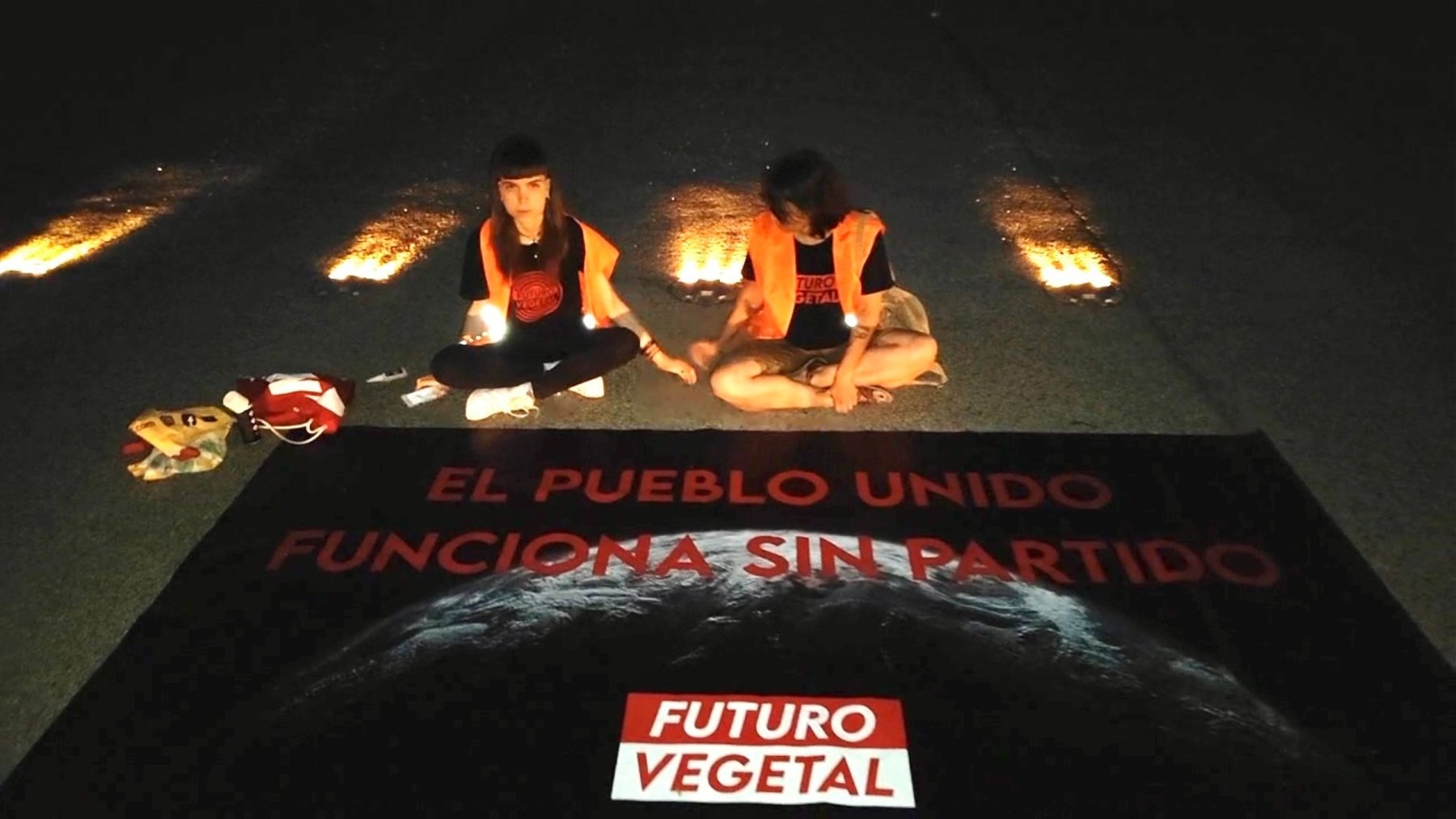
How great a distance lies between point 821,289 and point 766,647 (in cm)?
120

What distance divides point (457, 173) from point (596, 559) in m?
3.61

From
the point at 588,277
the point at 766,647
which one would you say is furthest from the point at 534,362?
the point at 766,647

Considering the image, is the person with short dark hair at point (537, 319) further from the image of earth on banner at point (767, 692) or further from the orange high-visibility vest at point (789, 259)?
the image of earth on banner at point (767, 692)

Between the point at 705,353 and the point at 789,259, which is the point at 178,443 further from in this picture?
the point at 789,259

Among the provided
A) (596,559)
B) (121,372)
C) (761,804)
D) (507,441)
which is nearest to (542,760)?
(761,804)

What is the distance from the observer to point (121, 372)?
11.6 ft

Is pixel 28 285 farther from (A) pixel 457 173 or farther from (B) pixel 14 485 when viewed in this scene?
(A) pixel 457 173

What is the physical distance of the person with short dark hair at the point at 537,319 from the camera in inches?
120

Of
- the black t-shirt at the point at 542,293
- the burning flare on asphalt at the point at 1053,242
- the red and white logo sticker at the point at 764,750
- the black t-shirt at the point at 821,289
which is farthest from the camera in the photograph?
the burning flare on asphalt at the point at 1053,242

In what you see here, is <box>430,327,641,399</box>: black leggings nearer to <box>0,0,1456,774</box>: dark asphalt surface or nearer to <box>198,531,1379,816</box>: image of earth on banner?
<box>0,0,1456,774</box>: dark asphalt surface

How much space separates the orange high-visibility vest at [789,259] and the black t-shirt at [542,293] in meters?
0.53

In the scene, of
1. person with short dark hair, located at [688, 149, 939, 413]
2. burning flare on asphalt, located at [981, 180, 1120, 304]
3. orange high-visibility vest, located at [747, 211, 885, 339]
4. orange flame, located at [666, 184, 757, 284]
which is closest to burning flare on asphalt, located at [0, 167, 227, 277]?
orange flame, located at [666, 184, 757, 284]

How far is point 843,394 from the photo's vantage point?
3.04 metres

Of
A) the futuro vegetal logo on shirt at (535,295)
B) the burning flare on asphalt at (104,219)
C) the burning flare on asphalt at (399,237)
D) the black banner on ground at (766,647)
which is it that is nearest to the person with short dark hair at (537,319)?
the futuro vegetal logo on shirt at (535,295)
